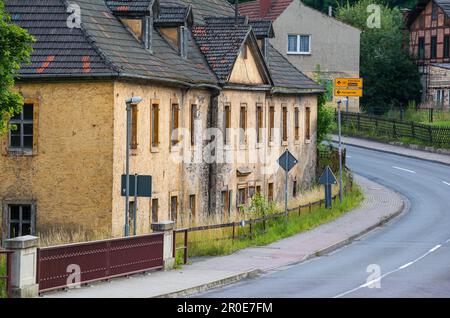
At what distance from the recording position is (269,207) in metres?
43.3

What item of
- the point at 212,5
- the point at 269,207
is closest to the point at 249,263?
the point at 269,207

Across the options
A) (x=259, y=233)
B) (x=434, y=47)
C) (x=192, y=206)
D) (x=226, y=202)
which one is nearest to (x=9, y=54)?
(x=259, y=233)

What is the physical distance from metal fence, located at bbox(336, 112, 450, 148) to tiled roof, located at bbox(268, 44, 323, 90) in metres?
14.8

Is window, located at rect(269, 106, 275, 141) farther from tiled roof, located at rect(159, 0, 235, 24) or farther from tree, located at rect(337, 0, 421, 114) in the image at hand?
tree, located at rect(337, 0, 421, 114)

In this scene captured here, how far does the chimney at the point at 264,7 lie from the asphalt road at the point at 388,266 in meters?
30.0

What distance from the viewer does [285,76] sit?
5519 centimetres

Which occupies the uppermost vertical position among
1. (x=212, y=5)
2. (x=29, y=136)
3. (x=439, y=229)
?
(x=212, y=5)

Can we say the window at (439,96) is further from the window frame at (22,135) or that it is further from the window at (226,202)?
the window frame at (22,135)

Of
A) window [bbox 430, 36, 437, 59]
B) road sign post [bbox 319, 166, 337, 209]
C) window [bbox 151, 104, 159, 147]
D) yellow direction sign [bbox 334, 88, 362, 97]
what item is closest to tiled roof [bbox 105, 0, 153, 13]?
window [bbox 151, 104, 159, 147]

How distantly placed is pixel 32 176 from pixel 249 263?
8.08 meters

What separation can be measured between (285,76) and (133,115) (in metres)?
16.9

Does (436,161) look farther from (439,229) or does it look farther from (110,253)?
(110,253)

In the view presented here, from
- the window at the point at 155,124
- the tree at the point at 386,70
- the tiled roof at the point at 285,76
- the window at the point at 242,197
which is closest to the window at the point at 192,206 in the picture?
the window at the point at 155,124

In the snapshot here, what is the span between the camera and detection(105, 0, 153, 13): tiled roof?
41.4 m
